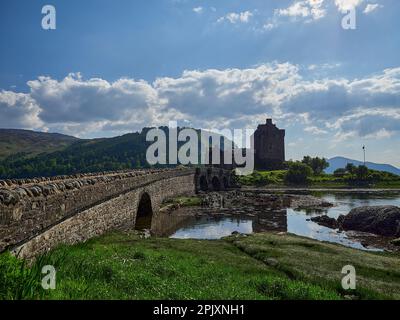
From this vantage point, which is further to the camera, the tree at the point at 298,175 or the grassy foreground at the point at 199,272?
the tree at the point at 298,175

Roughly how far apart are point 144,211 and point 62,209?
3391 centimetres

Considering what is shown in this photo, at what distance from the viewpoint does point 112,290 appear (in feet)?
38.4

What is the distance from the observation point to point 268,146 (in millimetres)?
179625

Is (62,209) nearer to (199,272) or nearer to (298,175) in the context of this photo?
(199,272)

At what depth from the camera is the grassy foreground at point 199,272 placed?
10.8m

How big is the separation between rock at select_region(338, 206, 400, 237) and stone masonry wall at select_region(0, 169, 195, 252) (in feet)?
90.9

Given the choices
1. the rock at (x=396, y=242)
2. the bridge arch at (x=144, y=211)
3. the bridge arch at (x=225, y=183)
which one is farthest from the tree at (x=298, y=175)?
the rock at (x=396, y=242)

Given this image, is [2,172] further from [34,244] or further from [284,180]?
[34,244]

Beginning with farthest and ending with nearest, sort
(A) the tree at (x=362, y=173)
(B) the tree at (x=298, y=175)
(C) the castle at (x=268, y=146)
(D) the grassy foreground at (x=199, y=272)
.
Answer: (C) the castle at (x=268, y=146) → (B) the tree at (x=298, y=175) → (A) the tree at (x=362, y=173) → (D) the grassy foreground at (x=199, y=272)

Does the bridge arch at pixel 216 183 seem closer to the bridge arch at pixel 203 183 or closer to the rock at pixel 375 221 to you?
the bridge arch at pixel 203 183

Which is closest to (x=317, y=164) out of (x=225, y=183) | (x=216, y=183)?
(x=225, y=183)
